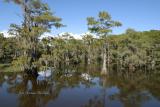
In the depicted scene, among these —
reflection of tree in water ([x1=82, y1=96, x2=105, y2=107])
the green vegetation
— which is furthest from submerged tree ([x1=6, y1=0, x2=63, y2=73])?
reflection of tree in water ([x1=82, y1=96, x2=105, y2=107])

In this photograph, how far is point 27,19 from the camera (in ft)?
125

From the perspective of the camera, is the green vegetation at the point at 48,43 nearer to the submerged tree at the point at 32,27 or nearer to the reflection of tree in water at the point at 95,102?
the submerged tree at the point at 32,27

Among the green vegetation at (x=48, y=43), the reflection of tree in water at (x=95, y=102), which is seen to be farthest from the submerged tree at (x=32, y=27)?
the reflection of tree in water at (x=95, y=102)

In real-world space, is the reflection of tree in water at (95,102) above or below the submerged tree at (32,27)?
below

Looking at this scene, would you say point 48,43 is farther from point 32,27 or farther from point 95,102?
point 95,102

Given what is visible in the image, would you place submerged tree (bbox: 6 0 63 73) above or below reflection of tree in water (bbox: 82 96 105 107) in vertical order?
above

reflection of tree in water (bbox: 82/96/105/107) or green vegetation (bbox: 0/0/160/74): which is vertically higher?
green vegetation (bbox: 0/0/160/74)

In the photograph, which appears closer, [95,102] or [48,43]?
[95,102]

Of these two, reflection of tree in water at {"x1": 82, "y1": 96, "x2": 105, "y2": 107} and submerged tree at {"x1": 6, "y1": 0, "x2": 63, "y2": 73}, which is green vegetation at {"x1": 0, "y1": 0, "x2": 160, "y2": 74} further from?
reflection of tree in water at {"x1": 82, "y1": 96, "x2": 105, "y2": 107}

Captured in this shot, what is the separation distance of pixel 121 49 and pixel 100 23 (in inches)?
674

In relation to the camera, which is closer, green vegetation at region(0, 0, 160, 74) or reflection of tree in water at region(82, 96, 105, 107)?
reflection of tree in water at region(82, 96, 105, 107)

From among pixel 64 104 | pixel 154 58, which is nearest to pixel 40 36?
pixel 64 104

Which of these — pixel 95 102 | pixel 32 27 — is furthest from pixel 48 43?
pixel 95 102

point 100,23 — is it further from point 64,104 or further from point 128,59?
point 64,104
